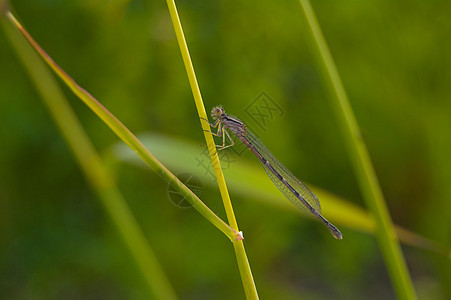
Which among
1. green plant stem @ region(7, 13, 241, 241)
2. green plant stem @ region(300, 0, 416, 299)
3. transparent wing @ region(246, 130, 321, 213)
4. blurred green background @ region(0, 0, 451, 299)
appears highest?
blurred green background @ region(0, 0, 451, 299)

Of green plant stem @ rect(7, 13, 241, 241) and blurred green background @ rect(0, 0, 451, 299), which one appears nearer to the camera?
green plant stem @ rect(7, 13, 241, 241)

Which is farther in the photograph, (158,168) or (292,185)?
(292,185)

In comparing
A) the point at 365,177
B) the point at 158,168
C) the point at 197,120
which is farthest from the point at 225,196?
the point at 197,120

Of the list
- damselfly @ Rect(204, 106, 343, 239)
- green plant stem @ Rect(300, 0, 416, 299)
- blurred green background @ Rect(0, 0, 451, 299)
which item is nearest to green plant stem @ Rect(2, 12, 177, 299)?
damselfly @ Rect(204, 106, 343, 239)

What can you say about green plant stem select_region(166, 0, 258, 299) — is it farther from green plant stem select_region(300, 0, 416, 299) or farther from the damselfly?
the damselfly

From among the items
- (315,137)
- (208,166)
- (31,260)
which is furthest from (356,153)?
(31,260)

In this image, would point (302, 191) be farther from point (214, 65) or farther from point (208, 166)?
point (214, 65)

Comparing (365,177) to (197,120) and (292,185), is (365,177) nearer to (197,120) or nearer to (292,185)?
(292,185)
